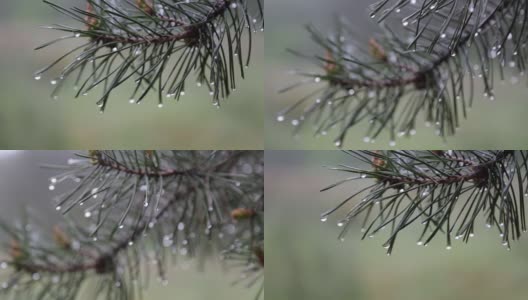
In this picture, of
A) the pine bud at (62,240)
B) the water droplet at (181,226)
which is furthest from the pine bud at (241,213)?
the pine bud at (62,240)

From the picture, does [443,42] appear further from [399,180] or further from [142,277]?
[142,277]

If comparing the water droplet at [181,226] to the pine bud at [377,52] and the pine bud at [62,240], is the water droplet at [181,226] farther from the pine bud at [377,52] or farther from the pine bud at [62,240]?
the pine bud at [377,52]

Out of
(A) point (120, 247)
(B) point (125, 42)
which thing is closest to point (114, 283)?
(A) point (120, 247)

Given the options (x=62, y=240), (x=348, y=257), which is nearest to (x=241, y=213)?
(x=62, y=240)

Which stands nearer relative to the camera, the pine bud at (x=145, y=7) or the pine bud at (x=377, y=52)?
the pine bud at (x=145, y=7)

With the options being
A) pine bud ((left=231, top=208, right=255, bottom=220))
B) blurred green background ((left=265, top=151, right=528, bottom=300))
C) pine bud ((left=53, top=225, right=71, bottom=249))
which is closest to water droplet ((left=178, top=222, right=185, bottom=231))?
pine bud ((left=231, top=208, right=255, bottom=220))

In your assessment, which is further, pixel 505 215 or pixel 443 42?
pixel 443 42
